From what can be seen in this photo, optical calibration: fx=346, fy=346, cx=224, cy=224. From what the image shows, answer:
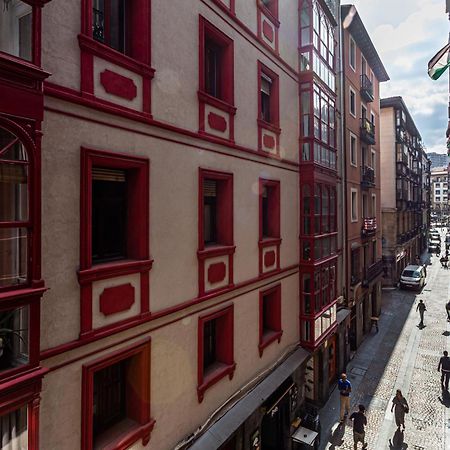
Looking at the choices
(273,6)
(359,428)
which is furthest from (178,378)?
(273,6)

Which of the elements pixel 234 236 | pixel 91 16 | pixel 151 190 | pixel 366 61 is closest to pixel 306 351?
pixel 234 236

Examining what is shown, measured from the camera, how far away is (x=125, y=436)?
19.0 ft

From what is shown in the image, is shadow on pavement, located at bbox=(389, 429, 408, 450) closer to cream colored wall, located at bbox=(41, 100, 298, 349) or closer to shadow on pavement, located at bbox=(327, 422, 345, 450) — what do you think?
shadow on pavement, located at bbox=(327, 422, 345, 450)

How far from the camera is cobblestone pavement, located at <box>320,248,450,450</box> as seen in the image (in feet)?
39.3

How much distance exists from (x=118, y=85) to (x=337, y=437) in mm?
13053

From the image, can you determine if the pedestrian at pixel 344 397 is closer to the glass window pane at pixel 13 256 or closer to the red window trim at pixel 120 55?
the red window trim at pixel 120 55

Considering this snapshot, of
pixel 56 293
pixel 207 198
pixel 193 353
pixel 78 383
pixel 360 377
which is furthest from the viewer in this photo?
pixel 360 377

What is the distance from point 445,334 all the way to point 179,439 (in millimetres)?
21191

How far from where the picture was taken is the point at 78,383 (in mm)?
5125

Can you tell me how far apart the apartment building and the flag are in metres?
4.67

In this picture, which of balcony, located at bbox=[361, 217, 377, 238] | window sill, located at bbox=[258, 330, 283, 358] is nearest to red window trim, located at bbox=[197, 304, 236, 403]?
window sill, located at bbox=[258, 330, 283, 358]

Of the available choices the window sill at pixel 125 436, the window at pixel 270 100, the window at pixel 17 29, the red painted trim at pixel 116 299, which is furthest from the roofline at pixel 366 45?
the window sill at pixel 125 436

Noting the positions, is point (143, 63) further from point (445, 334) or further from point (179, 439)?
point (445, 334)

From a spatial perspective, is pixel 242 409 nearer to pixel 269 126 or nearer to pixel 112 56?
pixel 269 126
